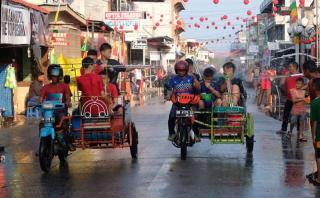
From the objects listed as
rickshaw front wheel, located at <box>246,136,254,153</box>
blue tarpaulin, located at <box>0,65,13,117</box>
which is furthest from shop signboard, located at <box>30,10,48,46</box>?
rickshaw front wheel, located at <box>246,136,254,153</box>

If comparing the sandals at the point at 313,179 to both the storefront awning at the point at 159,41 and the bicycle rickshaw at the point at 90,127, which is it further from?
the storefront awning at the point at 159,41

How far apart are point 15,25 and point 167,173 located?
385 inches

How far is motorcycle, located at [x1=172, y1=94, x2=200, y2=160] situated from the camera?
1150 cm

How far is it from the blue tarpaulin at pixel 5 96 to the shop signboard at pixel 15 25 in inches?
76.5

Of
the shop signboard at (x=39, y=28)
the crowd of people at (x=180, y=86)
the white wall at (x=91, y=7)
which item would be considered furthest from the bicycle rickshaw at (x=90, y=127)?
the white wall at (x=91, y=7)

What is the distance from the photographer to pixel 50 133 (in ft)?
33.7

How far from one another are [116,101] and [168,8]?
3095 inches

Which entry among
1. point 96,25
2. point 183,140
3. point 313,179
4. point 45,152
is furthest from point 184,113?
point 96,25

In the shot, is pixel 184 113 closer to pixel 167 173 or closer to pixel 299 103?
pixel 167 173

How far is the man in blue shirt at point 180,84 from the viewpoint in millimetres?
11898

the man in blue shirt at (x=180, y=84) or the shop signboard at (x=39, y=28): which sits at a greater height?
the shop signboard at (x=39, y=28)

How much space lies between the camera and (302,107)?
15234mm

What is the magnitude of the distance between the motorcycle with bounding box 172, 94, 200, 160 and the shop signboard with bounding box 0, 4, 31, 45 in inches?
276

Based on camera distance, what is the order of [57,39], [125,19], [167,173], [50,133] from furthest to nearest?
[125,19] → [57,39] → [50,133] → [167,173]
